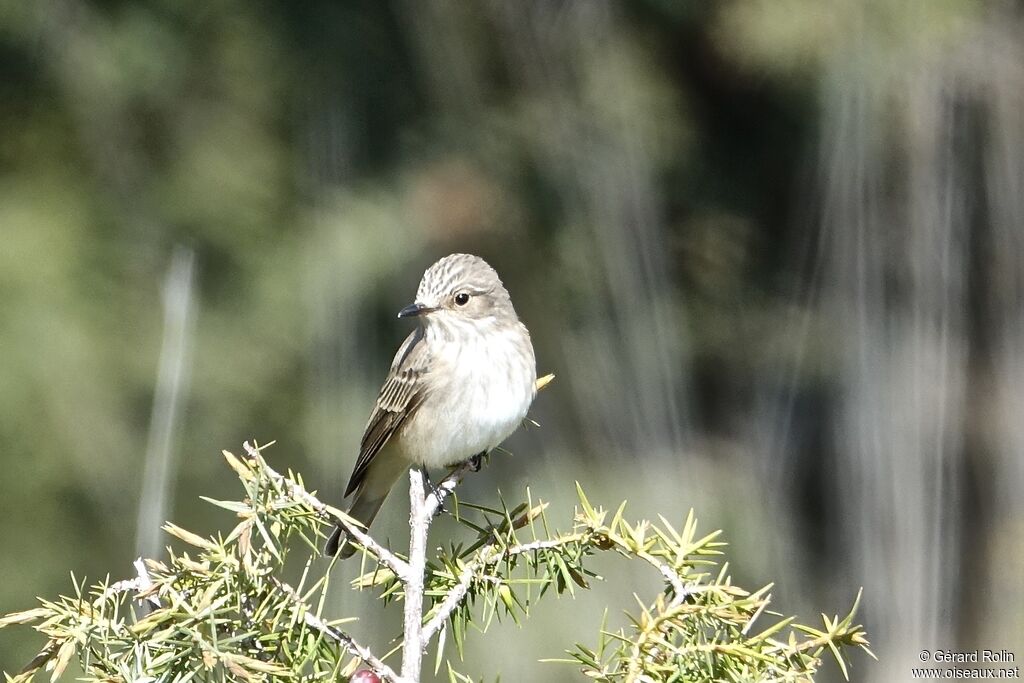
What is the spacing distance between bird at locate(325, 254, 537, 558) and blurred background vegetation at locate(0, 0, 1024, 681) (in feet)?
6.08

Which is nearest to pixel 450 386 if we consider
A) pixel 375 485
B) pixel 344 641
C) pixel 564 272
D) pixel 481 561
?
pixel 375 485

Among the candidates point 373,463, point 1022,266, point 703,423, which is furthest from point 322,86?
point 1022,266

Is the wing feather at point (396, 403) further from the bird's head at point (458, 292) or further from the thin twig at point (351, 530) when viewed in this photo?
the thin twig at point (351, 530)

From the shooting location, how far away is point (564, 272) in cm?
559

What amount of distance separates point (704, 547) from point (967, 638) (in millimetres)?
4817

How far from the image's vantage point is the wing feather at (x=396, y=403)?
10.1ft

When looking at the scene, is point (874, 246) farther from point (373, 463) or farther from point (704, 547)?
point (704, 547)

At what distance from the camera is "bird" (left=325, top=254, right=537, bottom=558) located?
9.62 feet

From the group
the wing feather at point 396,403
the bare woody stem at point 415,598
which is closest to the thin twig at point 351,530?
the bare woody stem at point 415,598

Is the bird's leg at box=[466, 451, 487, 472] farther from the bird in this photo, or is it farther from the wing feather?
the wing feather

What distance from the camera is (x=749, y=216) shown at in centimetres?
590

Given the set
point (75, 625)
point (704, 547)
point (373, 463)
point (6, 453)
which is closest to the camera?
point (75, 625)

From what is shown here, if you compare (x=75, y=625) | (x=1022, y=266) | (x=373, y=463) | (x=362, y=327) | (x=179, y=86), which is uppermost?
(x=179, y=86)

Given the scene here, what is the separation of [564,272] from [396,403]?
252 cm
